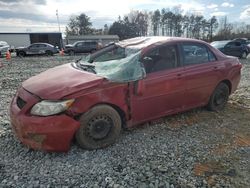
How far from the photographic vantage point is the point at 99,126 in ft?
11.1

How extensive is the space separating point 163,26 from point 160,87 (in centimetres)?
7382

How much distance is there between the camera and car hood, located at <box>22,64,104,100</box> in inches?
124

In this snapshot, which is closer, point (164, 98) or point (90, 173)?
point (90, 173)

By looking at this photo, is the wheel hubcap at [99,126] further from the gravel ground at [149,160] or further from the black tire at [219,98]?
the black tire at [219,98]

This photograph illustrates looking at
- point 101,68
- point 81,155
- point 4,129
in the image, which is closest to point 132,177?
point 81,155

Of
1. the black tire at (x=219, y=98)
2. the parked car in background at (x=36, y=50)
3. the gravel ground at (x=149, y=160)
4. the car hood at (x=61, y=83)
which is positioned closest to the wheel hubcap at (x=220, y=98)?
the black tire at (x=219, y=98)

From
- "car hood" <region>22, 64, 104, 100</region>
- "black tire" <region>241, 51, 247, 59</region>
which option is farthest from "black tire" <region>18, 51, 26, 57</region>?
"car hood" <region>22, 64, 104, 100</region>

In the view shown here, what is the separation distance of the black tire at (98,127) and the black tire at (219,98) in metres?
2.24

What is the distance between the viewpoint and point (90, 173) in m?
2.96

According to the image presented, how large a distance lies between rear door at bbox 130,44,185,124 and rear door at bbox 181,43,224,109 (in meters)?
0.18

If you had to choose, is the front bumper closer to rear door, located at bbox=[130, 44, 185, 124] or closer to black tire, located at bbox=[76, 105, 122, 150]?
black tire, located at bbox=[76, 105, 122, 150]

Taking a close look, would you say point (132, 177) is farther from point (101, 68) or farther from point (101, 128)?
point (101, 68)

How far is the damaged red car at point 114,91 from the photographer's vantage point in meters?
3.09

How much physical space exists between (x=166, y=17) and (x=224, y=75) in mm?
71483
